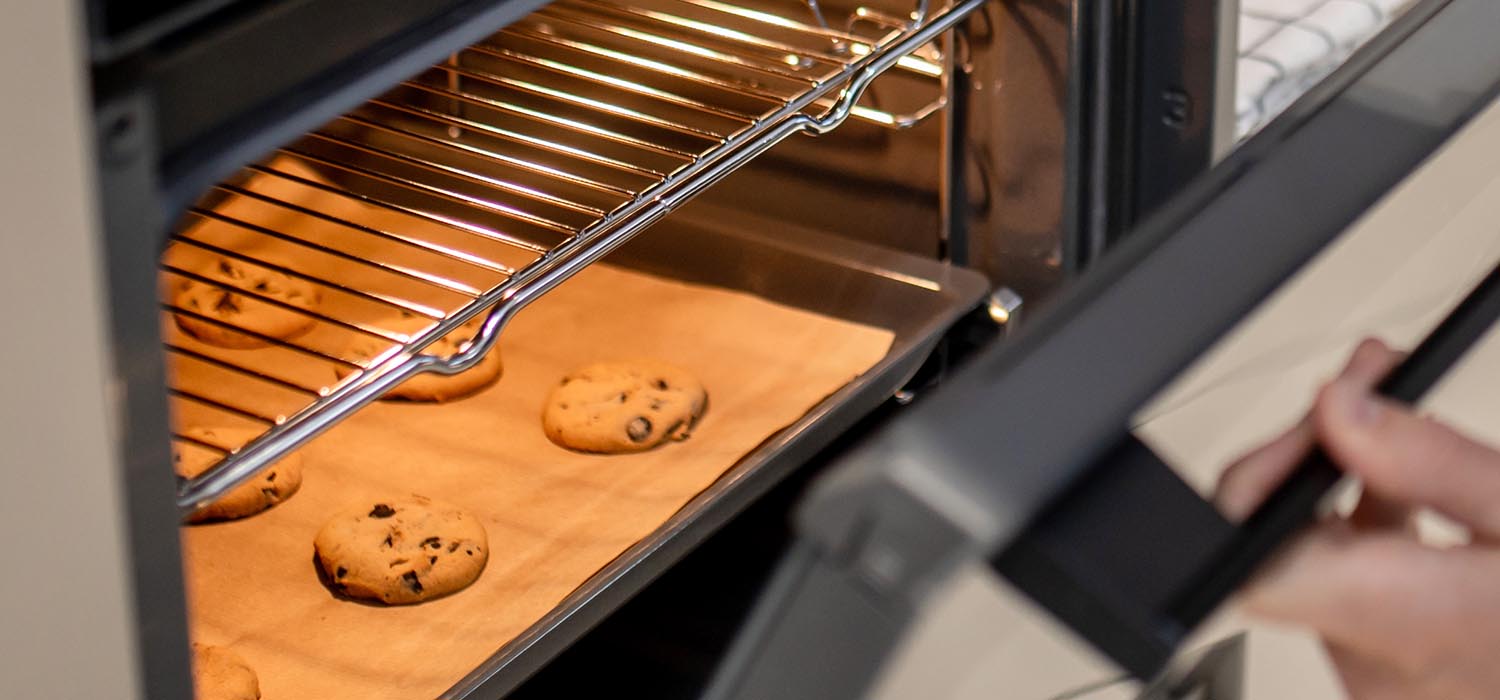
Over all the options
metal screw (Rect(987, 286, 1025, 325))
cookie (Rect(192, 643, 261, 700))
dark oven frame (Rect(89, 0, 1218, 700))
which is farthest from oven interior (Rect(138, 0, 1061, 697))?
dark oven frame (Rect(89, 0, 1218, 700))

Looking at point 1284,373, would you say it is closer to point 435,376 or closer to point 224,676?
point 224,676

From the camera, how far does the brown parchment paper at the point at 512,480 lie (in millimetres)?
925

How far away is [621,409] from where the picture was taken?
1088 mm

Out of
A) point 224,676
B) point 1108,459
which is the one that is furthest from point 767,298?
point 1108,459

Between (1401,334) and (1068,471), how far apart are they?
9.5 inches

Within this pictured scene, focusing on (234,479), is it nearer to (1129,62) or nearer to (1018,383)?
(1018,383)

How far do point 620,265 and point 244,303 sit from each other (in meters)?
0.27

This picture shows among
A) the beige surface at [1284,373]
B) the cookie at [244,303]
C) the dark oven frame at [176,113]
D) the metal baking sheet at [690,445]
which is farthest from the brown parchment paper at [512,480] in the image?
the beige surface at [1284,373]

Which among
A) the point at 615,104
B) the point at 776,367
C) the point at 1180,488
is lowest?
the point at 776,367

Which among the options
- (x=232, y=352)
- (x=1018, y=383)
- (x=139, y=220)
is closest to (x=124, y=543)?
(x=139, y=220)

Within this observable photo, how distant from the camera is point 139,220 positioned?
51cm

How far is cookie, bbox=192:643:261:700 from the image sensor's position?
2.72 ft

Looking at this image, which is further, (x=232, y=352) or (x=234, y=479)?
(x=232, y=352)

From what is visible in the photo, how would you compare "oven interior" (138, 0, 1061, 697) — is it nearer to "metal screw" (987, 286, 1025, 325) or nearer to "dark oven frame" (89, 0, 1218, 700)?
"metal screw" (987, 286, 1025, 325)
